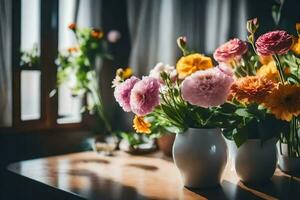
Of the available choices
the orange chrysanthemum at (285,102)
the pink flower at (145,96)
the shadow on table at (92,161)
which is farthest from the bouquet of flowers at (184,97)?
the shadow on table at (92,161)

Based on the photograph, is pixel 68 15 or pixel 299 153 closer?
pixel 299 153

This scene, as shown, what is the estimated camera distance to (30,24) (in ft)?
6.70

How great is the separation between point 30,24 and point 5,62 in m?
0.26

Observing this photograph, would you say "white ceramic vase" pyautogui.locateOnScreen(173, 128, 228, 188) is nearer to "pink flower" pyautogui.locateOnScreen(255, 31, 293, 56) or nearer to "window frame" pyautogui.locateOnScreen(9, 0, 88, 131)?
"pink flower" pyautogui.locateOnScreen(255, 31, 293, 56)

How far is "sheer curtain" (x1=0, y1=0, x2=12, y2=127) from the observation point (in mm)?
1898

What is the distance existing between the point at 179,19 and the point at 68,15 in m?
0.64

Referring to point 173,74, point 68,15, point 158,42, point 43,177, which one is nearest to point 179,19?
point 158,42

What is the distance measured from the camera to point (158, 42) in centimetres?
217

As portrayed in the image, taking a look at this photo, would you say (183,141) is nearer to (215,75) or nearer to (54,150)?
(215,75)

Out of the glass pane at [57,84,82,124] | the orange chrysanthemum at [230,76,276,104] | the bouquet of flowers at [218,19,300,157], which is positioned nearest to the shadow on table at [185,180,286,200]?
the bouquet of flowers at [218,19,300,157]

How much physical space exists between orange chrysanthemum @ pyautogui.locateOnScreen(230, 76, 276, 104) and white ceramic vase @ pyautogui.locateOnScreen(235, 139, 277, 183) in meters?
0.18

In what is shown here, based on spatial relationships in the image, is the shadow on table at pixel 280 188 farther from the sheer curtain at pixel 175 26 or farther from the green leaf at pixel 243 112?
the sheer curtain at pixel 175 26

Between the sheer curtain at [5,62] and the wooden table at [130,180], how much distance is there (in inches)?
19.5

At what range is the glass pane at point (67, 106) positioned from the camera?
2230 mm
